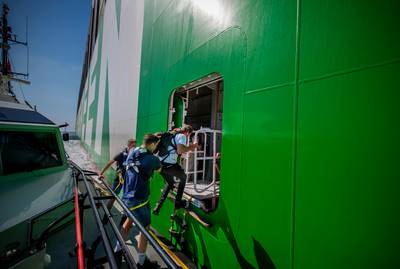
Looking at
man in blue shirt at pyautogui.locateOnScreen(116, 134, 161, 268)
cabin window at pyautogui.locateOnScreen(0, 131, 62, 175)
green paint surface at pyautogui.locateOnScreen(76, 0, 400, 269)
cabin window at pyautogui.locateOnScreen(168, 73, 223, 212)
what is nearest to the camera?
green paint surface at pyautogui.locateOnScreen(76, 0, 400, 269)

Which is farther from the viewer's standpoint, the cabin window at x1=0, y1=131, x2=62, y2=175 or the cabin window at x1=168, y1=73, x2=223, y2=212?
the cabin window at x1=168, y1=73, x2=223, y2=212

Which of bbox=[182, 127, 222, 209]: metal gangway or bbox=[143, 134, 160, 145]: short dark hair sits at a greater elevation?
bbox=[143, 134, 160, 145]: short dark hair

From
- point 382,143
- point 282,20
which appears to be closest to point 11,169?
point 282,20

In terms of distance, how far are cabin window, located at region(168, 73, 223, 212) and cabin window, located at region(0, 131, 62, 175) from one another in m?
2.25

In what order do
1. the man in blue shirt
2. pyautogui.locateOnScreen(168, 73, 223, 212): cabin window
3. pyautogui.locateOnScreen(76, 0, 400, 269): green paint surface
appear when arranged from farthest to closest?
pyautogui.locateOnScreen(168, 73, 223, 212): cabin window
the man in blue shirt
pyautogui.locateOnScreen(76, 0, 400, 269): green paint surface

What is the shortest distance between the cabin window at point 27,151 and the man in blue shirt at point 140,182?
5.70ft

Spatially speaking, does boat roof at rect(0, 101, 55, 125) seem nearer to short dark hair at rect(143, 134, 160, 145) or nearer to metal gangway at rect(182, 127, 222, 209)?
short dark hair at rect(143, 134, 160, 145)

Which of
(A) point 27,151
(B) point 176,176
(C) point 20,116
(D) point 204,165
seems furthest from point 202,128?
(C) point 20,116

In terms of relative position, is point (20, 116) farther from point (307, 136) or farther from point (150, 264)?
point (307, 136)

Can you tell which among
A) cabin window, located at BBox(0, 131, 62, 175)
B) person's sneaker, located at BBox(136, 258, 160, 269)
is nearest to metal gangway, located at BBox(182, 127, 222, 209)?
person's sneaker, located at BBox(136, 258, 160, 269)

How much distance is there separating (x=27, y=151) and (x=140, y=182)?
6.82 feet

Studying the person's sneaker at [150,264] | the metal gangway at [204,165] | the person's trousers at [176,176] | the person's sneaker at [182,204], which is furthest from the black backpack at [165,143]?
the person's sneaker at [150,264]

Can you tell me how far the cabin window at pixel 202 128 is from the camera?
9.52ft

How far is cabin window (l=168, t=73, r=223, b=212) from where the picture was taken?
9.52 feet
